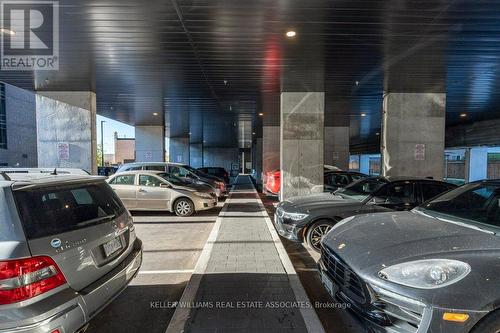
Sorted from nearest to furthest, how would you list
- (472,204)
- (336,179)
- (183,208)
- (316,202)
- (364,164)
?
1. (472,204)
2. (316,202)
3. (183,208)
4. (336,179)
5. (364,164)

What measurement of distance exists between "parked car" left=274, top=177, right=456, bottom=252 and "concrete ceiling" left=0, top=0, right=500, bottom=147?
3.09 meters

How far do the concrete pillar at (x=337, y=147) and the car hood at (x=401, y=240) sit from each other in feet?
68.2

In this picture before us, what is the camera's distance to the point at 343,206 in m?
5.98

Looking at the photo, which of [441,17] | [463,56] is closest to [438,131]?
[463,56]

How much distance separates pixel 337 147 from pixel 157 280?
69.6ft

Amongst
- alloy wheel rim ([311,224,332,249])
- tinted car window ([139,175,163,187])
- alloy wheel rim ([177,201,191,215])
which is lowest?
alloy wheel rim ([177,201,191,215])

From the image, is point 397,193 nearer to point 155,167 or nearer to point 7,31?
point 7,31

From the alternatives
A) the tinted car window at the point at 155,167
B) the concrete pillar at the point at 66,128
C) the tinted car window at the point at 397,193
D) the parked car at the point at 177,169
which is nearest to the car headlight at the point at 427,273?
the tinted car window at the point at 397,193

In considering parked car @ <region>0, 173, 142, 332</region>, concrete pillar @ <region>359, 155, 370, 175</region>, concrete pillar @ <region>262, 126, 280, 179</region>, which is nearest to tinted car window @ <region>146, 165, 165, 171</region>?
concrete pillar @ <region>262, 126, 280, 179</region>

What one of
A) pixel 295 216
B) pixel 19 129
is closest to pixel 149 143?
pixel 19 129

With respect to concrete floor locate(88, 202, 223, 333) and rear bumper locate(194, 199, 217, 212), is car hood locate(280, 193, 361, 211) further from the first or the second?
rear bumper locate(194, 199, 217, 212)

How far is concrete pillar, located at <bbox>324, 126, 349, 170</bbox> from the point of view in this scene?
24.0 meters

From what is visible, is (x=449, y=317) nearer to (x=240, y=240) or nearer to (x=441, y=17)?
(x=240, y=240)

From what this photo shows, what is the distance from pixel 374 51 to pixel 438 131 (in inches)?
233
